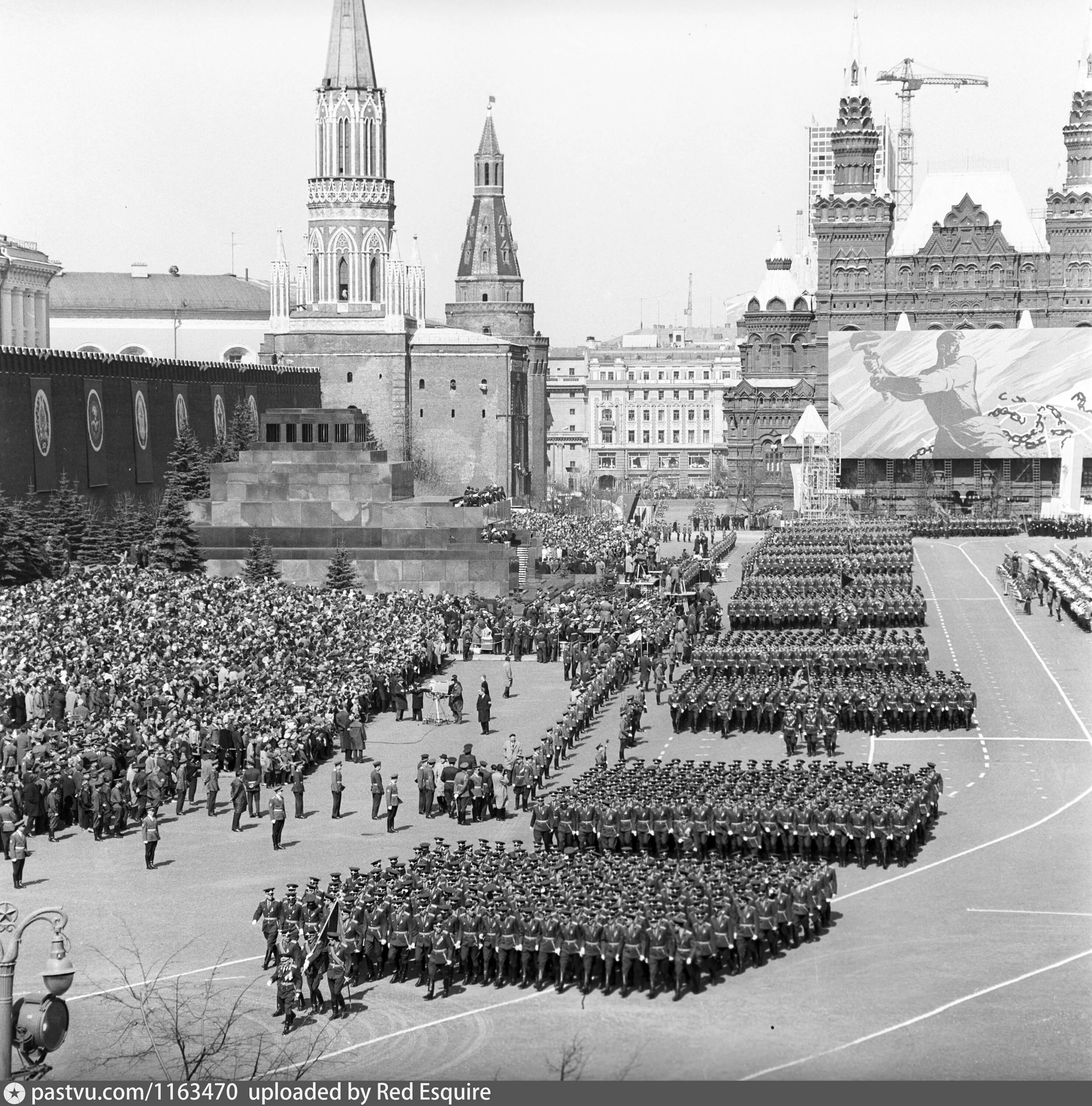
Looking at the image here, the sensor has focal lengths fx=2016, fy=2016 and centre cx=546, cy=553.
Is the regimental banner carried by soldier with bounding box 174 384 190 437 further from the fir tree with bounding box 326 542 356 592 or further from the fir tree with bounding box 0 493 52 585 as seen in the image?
the fir tree with bounding box 0 493 52 585

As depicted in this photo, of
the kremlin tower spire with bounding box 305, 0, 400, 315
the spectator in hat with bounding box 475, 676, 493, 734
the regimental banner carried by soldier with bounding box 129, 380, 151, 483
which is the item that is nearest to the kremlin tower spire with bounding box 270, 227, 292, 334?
the kremlin tower spire with bounding box 305, 0, 400, 315

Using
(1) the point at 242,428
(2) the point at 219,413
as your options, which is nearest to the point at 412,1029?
(1) the point at 242,428

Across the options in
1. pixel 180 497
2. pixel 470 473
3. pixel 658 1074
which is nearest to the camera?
pixel 658 1074

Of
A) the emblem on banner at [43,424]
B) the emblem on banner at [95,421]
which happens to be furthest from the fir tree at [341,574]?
the emblem on banner at [95,421]

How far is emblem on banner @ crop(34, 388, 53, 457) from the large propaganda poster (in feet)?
131

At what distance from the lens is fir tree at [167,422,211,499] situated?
181 ft

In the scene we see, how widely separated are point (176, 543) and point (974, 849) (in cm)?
2945

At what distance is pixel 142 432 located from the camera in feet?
204

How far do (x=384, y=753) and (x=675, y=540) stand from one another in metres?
40.5

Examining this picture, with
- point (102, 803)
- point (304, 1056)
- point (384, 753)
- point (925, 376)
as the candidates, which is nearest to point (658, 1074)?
point (304, 1056)

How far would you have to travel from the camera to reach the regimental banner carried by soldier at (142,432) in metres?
61.4

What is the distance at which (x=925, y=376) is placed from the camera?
83.3m

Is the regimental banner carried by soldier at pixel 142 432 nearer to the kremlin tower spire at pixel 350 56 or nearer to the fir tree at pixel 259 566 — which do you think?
the fir tree at pixel 259 566
